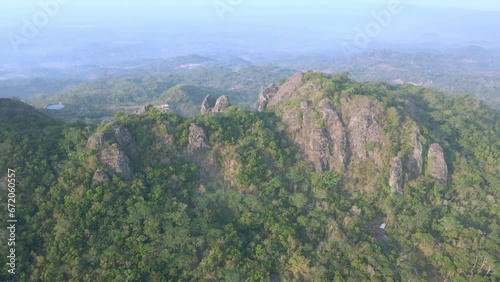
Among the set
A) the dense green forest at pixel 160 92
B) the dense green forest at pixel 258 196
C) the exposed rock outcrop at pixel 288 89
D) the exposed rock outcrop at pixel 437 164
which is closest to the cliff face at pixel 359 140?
the exposed rock outcrop at pixel 437 164

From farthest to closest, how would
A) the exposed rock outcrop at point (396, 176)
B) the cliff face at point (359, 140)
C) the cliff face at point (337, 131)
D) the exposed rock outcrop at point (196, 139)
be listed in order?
the cliff face at point (337, 131) < the cliff face at point (359, 140) < the exposed rock outcrop at point (196, 139) < the exposed rock outcrop at point (396, 176)

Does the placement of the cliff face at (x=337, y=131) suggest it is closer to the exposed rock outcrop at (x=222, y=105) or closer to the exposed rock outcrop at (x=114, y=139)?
the exposed rock outcrop at (x=222, y=105)

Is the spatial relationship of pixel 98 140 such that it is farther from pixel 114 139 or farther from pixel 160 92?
pixel 160 92

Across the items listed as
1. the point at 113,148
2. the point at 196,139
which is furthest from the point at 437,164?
the point at 113,148

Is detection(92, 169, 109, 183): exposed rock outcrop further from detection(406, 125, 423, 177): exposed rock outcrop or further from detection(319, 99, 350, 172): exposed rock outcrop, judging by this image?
detection(406, 125, 423, 177): exposed rock outcrop

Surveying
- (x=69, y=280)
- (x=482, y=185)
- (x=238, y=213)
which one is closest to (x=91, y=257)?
(x=69, y=280)

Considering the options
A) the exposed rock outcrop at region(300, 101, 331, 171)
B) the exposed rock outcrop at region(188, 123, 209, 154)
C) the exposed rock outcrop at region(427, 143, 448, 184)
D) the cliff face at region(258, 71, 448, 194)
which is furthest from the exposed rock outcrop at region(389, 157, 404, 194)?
the exposed rock outcrop at region(188, 123, 209, 154)
